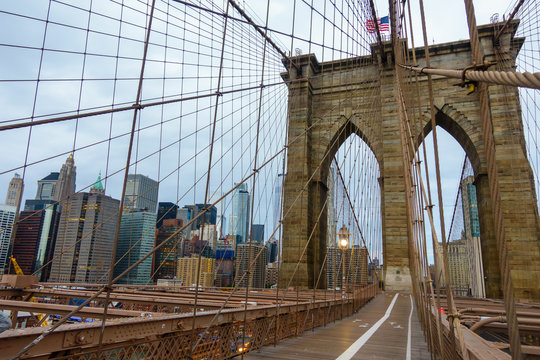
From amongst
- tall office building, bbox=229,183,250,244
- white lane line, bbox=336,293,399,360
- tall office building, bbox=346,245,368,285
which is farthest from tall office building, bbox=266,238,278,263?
white lane line, bbox=336,293,399,360

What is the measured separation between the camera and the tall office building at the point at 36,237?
5.86 m

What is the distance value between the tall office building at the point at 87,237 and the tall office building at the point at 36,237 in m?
0.17

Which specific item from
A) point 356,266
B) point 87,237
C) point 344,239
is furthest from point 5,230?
point 356,266

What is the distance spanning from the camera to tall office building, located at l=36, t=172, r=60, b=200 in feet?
20.5

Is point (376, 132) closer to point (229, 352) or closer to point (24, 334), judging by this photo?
point (229, 352)

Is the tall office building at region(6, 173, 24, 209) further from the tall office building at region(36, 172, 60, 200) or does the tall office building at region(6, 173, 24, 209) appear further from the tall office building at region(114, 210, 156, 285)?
the tall office building at region(114, 210, 156, 285)

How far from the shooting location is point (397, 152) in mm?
18016

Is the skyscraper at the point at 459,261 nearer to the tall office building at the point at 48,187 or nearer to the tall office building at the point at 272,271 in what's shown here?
the tall office building at the point at 272,271

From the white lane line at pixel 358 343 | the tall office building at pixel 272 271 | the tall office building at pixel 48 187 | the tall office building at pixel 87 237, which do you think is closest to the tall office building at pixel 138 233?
the tall office building at pixel 87 237

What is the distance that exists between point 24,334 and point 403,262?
16.9 meters

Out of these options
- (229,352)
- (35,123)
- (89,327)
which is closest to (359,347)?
(229,352)

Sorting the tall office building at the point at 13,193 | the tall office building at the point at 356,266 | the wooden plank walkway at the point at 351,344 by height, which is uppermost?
the tall office building at the point at 13,193

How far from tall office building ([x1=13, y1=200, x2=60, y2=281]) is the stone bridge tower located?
377 inches

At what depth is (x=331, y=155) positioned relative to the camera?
2081 cm
